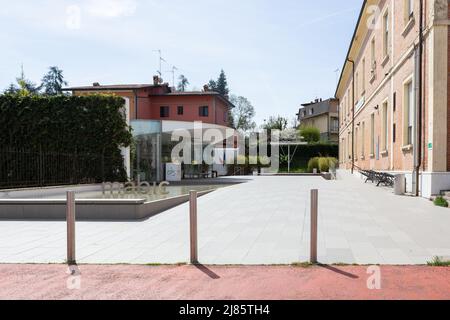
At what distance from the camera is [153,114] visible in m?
47.0

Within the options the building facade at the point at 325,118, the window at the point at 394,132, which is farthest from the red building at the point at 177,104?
the window at the point at 394,132

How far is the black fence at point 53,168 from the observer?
47.7 feet

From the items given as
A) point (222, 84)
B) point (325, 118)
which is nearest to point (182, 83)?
point (222, 84)

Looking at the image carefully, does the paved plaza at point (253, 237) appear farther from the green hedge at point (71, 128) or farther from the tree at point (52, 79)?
the tree at point (52, 79)

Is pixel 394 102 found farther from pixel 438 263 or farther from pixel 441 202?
pixel 438 263

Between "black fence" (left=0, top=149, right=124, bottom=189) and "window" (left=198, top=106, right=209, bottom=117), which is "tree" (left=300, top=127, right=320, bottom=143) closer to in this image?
"window" (left=198, top=106, right=209, bottom=117)

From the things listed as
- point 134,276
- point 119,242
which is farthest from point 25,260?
point 134,276

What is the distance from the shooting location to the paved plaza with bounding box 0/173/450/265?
224 inches

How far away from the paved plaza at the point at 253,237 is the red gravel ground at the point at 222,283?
0.40 metres

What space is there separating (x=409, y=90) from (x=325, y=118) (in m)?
57.7

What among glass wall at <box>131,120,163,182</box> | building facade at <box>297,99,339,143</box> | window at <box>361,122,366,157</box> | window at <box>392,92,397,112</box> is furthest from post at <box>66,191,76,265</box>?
building facade at <box>297,99,339,143</box>

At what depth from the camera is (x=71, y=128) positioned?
18141 mm
